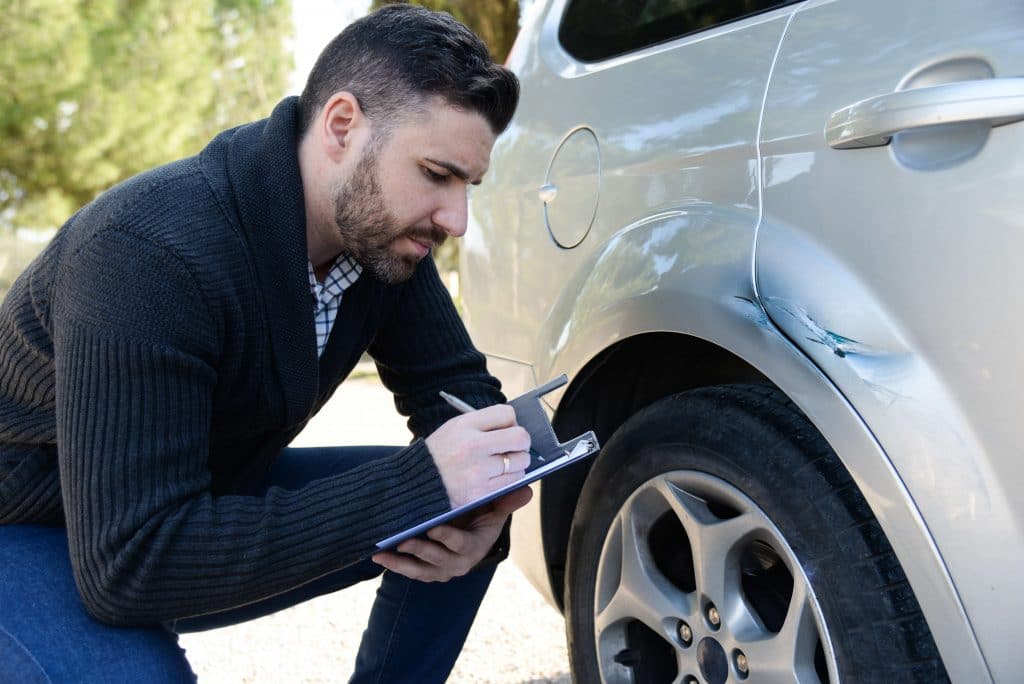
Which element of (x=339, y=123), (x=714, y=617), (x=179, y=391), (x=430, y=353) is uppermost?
(x=339, y=123)

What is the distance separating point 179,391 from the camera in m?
1.36

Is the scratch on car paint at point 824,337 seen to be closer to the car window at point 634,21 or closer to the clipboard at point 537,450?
the clipboard at point 537,450

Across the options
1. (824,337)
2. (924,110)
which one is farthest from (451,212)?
(924,110)

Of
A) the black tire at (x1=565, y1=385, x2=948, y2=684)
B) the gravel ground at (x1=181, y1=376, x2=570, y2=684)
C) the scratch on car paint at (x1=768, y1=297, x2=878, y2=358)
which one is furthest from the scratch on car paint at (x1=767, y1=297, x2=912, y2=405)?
the gravel ground at (x1=181, y1=376, x2=570, y2=684)

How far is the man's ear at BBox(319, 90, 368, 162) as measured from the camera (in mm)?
1543

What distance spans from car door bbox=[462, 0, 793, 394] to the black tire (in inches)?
10.3

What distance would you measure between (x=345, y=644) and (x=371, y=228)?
1.60m

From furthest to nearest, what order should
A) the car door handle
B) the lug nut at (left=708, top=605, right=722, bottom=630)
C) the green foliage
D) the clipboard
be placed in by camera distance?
1. the green foliage
2. the lug nut at (left=708, top=605, right=722, bottom=630)
3. the clipboard
4. the car door handle

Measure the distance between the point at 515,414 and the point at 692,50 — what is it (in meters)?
0.66

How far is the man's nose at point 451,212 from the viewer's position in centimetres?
158

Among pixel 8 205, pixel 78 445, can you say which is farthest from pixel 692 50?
pixel 8 205

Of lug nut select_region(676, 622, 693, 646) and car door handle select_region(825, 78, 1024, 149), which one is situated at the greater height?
car door handle select_region(825, 78, 1024, 149)

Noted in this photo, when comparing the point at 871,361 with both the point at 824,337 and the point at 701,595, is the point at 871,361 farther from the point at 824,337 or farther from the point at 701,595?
the point at 701,595

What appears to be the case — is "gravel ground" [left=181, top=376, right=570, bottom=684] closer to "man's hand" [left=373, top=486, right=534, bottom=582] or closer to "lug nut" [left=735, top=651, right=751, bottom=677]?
"man's hand" [left=373, top=486, right=534, bottom=582]
